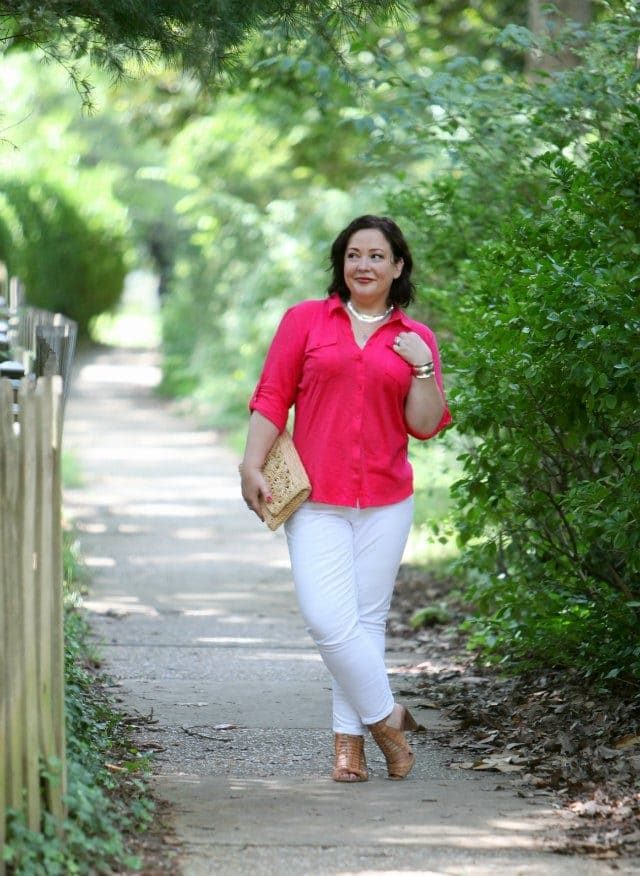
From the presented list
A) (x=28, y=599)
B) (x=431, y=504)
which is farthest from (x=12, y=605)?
(x=431, y=504)

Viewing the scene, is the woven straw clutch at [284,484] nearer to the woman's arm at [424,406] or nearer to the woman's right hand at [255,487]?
the woman's right hand at [255,487]

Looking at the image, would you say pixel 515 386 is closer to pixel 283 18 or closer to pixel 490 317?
pixel 490 317

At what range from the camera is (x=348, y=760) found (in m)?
5.11

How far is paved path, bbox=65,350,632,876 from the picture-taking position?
429 cm

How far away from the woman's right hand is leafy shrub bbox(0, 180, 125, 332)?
68.0 feet

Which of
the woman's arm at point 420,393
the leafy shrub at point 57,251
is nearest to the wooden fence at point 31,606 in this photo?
the woman's arm at point 420,393

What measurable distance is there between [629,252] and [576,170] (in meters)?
0.65

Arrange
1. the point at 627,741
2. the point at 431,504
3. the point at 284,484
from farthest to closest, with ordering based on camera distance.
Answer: the point at 431,504 → the point at 627,741 → the point at 284,484

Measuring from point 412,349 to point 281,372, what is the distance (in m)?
0.48

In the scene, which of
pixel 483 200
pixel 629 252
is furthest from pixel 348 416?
pixel 483 200

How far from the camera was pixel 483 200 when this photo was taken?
8000mm

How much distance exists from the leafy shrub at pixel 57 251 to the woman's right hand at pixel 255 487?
2072cm

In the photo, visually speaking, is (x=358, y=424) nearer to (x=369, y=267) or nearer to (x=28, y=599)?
(x=369, y=267)

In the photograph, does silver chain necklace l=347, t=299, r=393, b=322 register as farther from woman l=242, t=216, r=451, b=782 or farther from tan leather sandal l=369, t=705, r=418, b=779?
Result: tan leather sandal l=369, t=705, r=418, b=779
